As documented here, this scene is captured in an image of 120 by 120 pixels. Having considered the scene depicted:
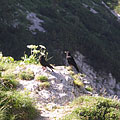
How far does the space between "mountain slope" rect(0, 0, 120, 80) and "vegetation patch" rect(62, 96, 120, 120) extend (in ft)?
44.6

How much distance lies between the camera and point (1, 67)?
5.86 m

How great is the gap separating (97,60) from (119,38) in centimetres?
673

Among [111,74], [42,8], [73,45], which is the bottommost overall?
[111,74]

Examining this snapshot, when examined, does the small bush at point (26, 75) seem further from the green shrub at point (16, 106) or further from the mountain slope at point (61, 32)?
the mountain slope at point (61, 32)

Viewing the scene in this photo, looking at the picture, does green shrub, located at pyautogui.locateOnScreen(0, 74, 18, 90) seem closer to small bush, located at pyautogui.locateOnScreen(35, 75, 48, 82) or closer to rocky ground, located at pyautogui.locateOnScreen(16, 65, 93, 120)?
rocky ground, located at pyautogui.locateOnScreen(16, 65, 93, 120)

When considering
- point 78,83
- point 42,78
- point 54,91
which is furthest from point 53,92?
point 78,83

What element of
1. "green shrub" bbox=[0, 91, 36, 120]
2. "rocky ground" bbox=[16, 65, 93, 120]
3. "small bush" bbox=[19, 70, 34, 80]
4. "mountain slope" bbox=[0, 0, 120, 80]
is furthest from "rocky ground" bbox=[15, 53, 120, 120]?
"mountain slope" bbox=[0, 0, 120, 80]

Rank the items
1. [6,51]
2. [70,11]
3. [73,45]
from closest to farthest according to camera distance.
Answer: [6,51] → [73,45] → [70,11]

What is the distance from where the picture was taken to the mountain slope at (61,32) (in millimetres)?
19344

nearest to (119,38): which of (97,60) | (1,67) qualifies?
(97,60)

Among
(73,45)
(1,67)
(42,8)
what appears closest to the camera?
(1,67)

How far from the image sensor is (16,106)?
3863 mm

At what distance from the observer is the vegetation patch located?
13.3 ft

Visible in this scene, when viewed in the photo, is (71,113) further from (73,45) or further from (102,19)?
(102,19)
